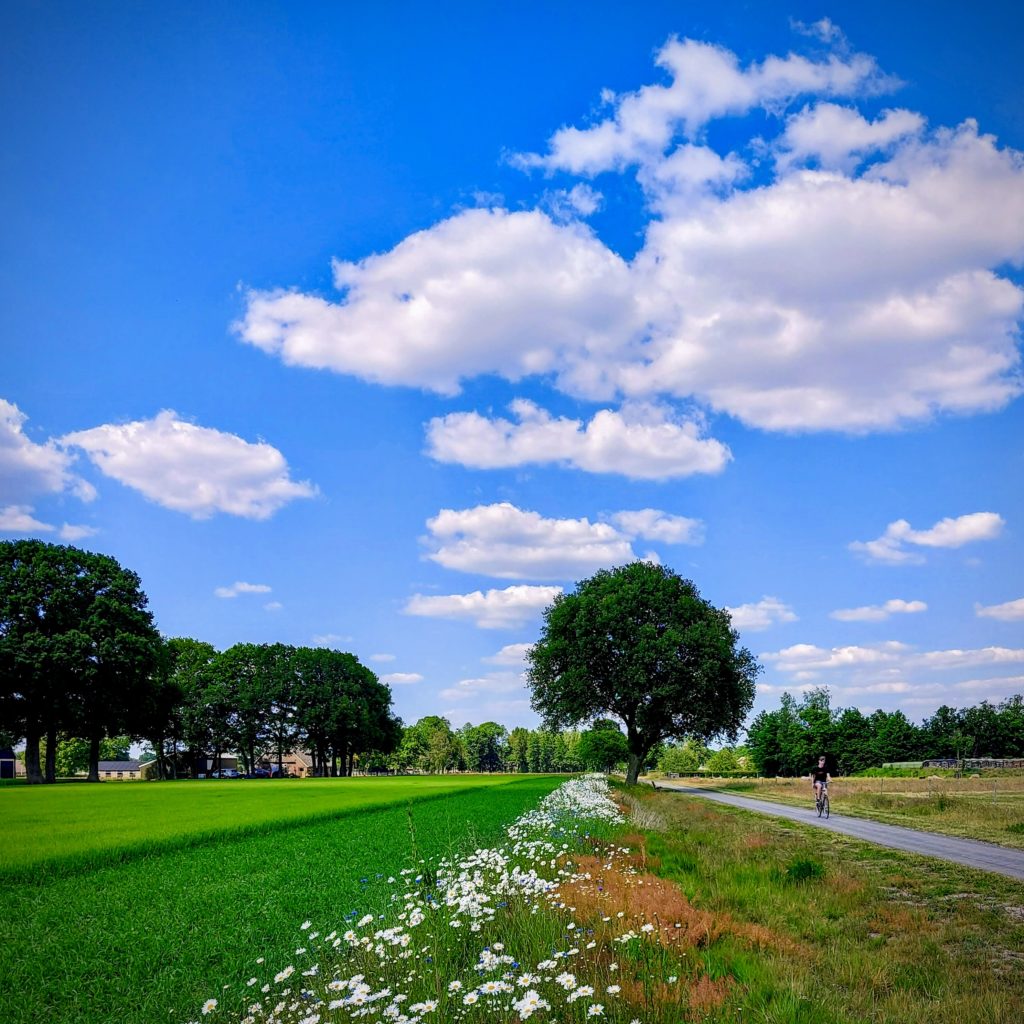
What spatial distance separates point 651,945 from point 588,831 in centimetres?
864

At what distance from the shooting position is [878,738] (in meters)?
99.9

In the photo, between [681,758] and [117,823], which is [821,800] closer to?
[117,823]

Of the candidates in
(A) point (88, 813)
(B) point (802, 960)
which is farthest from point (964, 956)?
(A) point (88, 813)

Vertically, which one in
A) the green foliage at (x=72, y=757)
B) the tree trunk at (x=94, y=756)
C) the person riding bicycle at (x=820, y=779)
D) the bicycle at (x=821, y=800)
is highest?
the person riding bicycle at (x=820, y=779)

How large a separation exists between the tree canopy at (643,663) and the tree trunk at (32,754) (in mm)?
39946

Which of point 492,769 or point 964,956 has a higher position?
point 964,956

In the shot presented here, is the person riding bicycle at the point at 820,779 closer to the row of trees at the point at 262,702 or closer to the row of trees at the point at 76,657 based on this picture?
the row of trees at the point at 76,657

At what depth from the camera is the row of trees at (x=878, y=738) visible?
9881 cm

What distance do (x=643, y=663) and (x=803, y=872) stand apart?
38977mm

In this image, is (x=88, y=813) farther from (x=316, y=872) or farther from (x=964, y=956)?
(x=964, y=956)

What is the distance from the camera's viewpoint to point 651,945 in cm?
636

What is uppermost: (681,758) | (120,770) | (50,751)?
(50,751)

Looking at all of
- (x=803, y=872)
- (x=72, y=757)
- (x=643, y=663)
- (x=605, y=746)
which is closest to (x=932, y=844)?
(x=803, y=872)

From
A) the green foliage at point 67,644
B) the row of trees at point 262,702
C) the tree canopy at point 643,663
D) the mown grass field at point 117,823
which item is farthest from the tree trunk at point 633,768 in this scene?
the row of trees at point 262,702
